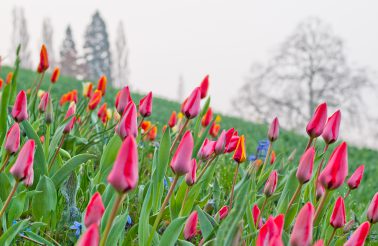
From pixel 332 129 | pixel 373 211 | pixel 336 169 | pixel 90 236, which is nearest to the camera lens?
pixel 90 236

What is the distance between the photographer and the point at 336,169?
99 centimetres

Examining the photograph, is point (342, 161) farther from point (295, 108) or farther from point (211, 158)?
point (295, 108)

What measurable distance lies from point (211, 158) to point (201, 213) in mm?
503

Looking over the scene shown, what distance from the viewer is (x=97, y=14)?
43031mm

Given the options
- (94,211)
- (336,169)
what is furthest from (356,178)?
(94,211)

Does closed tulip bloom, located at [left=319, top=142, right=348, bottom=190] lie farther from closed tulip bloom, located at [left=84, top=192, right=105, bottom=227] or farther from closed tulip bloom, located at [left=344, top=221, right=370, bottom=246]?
closed tulip bloom, located at [left=84, top=192, right=105, bottom=227]

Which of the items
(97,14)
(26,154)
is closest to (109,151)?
(26,154)

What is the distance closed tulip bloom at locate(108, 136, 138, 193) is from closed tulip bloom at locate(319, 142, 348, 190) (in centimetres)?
45

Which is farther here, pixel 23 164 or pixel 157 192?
pixel 157 192

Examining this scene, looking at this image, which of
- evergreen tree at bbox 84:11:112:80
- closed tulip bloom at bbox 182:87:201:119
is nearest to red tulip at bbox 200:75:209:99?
closed tulip bloom at bbox 182:87:201:119

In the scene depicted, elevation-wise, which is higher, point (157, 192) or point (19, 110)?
point (19, 110)

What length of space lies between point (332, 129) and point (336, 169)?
0.41 m

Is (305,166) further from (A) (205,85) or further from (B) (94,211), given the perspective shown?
(A) (205,85)

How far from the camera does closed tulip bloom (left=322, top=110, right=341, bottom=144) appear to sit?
1.36 metres
